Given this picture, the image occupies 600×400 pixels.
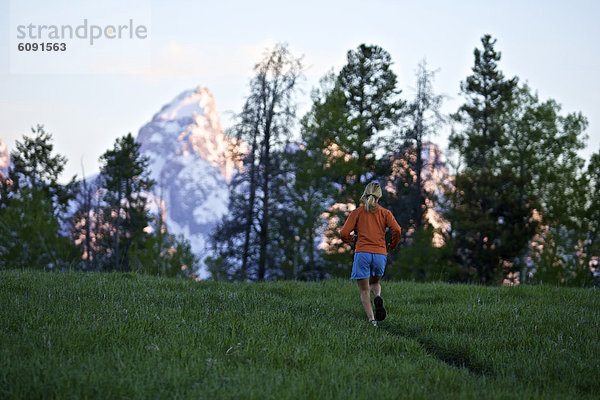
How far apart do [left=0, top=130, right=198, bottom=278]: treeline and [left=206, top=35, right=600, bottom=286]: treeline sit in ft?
16.3

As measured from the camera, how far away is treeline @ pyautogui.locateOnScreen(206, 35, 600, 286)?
2866 cm

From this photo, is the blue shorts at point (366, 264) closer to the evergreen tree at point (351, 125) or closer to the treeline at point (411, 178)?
the treeline at point (411, 178)

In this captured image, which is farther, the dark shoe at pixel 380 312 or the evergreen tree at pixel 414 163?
the evergreen tree at pixel 414 163

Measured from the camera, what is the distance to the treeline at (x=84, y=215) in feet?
101

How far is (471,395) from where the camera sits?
16.0ft

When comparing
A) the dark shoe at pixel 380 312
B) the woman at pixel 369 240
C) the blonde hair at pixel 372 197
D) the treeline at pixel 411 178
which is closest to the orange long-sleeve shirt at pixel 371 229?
the woman at pixel 369 240

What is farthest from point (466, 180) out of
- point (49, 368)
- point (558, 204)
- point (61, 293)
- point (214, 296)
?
point (49, 368)

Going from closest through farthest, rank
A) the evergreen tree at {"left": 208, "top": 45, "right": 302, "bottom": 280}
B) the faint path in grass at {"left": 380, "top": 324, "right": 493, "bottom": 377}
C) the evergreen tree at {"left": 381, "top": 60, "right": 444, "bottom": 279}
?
the faint path in grass at {"left": 380, "top": 324, "right": 493, "bottom": 377}, the evergreen tree at {"left": 208, "top": 45, "right": 302, "bottom": 280}, the evergreen tree at {"left": 381, "top": 60, "right": 444, "bottom": 279}

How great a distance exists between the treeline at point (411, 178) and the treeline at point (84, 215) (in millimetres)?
4976

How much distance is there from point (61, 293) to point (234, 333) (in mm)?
3959

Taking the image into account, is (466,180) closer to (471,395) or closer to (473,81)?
(473,81)

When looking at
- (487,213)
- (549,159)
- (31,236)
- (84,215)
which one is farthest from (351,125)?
(84,215)

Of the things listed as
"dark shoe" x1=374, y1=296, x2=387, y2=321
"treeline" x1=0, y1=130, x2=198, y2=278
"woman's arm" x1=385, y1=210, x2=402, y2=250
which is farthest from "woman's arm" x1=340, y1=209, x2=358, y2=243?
"treeline" x1=0, y1=130, x2=198, y2=278

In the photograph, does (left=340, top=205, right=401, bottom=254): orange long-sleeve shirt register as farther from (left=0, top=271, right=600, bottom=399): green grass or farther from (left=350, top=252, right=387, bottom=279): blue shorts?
(left=0, top=271, right=600, bottom=399): green grass
